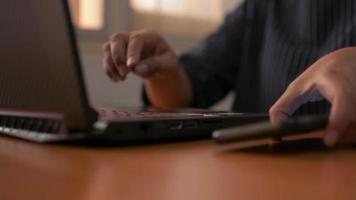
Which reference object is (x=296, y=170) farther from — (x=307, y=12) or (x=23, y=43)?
(x=307, y=12)

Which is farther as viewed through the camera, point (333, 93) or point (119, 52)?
point (119, 52)

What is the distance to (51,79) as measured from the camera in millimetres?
463

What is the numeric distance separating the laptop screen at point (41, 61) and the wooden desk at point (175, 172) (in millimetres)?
42

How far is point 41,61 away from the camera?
18.5 inches

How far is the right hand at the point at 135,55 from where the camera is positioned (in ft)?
2.85

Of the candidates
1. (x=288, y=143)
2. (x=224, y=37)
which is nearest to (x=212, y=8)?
(x=224, y=37)

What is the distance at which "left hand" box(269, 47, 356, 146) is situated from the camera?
47cm

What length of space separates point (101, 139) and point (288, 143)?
0.18 meters

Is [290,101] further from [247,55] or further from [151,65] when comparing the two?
[247,55]

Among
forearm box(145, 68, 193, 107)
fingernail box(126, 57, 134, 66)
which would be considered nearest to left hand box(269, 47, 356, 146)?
fingernail box(126, 57, 134, 66)

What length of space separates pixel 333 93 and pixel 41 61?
0.88 ft

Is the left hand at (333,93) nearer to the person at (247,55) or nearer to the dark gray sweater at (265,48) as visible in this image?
the person at (247,55)

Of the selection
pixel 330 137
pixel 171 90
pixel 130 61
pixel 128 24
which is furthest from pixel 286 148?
pixel 128 24

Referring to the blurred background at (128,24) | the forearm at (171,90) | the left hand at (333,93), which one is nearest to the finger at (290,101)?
the left hand at (333,93)
